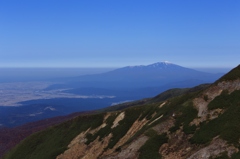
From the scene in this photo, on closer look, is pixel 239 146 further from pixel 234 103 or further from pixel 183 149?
pixel 234 103

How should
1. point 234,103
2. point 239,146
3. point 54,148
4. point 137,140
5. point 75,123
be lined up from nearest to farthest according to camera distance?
point 239,146, point 234,103, point 137,140, point 54,148, point 75,123

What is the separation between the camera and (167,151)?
43.2 metres

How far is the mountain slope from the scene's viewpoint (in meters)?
39.0

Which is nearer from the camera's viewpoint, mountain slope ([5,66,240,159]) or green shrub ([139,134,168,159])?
mountain slope ([5,66,240,159])

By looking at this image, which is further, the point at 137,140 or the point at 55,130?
the point at 55,130

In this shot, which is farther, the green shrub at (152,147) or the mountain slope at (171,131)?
the green shrub at (152,147)

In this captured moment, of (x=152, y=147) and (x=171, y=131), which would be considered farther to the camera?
(x=171, y=131)

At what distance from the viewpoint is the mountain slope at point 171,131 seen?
128ft

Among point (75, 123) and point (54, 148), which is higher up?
point (75, 123)

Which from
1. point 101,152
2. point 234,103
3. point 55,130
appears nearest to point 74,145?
point 101,152

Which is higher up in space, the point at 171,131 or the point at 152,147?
the point at 171,131

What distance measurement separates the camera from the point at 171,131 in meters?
47.6

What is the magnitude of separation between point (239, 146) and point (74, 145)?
Answer: 165 ft

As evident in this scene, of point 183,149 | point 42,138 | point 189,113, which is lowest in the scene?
point 42,138
